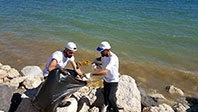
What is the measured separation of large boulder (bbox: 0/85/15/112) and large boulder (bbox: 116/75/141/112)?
2765 mm

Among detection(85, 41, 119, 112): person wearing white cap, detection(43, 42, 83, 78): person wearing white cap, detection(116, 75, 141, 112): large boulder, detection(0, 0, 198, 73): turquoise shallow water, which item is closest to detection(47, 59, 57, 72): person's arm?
detection(43, 42, 83, 78): person wearing white cap

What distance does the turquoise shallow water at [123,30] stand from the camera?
36.7 ft

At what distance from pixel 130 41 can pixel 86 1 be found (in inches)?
619

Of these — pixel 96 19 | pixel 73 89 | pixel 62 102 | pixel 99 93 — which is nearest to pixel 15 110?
pixel 62 102

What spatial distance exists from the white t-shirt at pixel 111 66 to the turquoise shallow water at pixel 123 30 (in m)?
5.80

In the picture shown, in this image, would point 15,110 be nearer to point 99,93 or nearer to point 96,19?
point 99,93

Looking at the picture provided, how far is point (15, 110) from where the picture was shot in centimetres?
475

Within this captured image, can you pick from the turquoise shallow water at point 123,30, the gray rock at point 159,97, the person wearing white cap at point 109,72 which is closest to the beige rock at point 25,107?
the person wearing white cap at point 109,72

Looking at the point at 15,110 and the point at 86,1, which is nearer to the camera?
the point at 15,110

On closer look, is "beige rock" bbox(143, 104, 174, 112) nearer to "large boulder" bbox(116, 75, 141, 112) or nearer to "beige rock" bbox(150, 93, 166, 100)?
"large boulder" bbox(116, 75, 141, 112)

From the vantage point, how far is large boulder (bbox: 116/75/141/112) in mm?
5465

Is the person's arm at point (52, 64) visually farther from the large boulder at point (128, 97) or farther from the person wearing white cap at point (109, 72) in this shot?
the large boulder at point (128, 97)

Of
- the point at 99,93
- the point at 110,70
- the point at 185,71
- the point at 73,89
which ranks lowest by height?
the point at 185,71

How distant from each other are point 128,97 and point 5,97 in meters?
3.21
